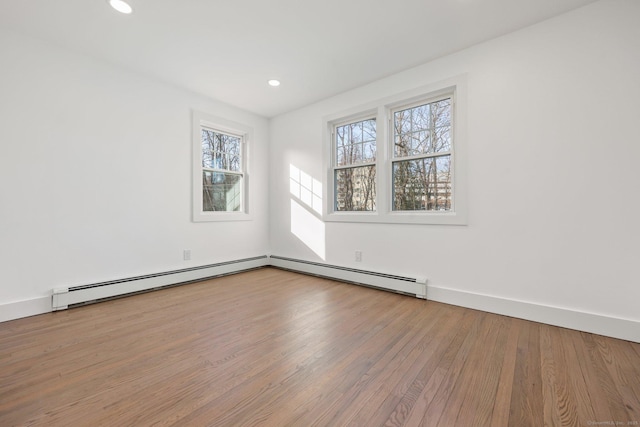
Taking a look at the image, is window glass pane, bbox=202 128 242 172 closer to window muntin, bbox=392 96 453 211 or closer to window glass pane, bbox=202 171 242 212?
window glass pane, bbox=202 171 242 212

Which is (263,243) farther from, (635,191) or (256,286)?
(635,191)

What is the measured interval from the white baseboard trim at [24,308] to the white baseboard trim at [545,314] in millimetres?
3808

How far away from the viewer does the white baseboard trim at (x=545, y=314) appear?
79.8 inches

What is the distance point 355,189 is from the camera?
3.80 metres

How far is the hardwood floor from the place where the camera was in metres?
1.28

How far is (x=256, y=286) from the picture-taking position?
346cm

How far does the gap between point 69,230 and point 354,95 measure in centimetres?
359

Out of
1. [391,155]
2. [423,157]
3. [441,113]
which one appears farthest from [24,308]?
[441,113]

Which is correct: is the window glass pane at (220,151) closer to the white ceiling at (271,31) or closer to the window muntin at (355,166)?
the white ceiling at (271,31)

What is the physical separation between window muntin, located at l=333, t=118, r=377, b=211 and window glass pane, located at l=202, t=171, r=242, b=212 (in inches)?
63.6

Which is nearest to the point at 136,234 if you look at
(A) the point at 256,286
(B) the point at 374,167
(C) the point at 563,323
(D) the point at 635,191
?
(A) the point at 256,286

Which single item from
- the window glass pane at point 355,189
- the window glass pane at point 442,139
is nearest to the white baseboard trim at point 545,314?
the window glass pane at point 355,189

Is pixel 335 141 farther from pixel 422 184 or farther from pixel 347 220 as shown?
pixel 422 184

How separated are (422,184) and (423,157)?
311 millimetres
